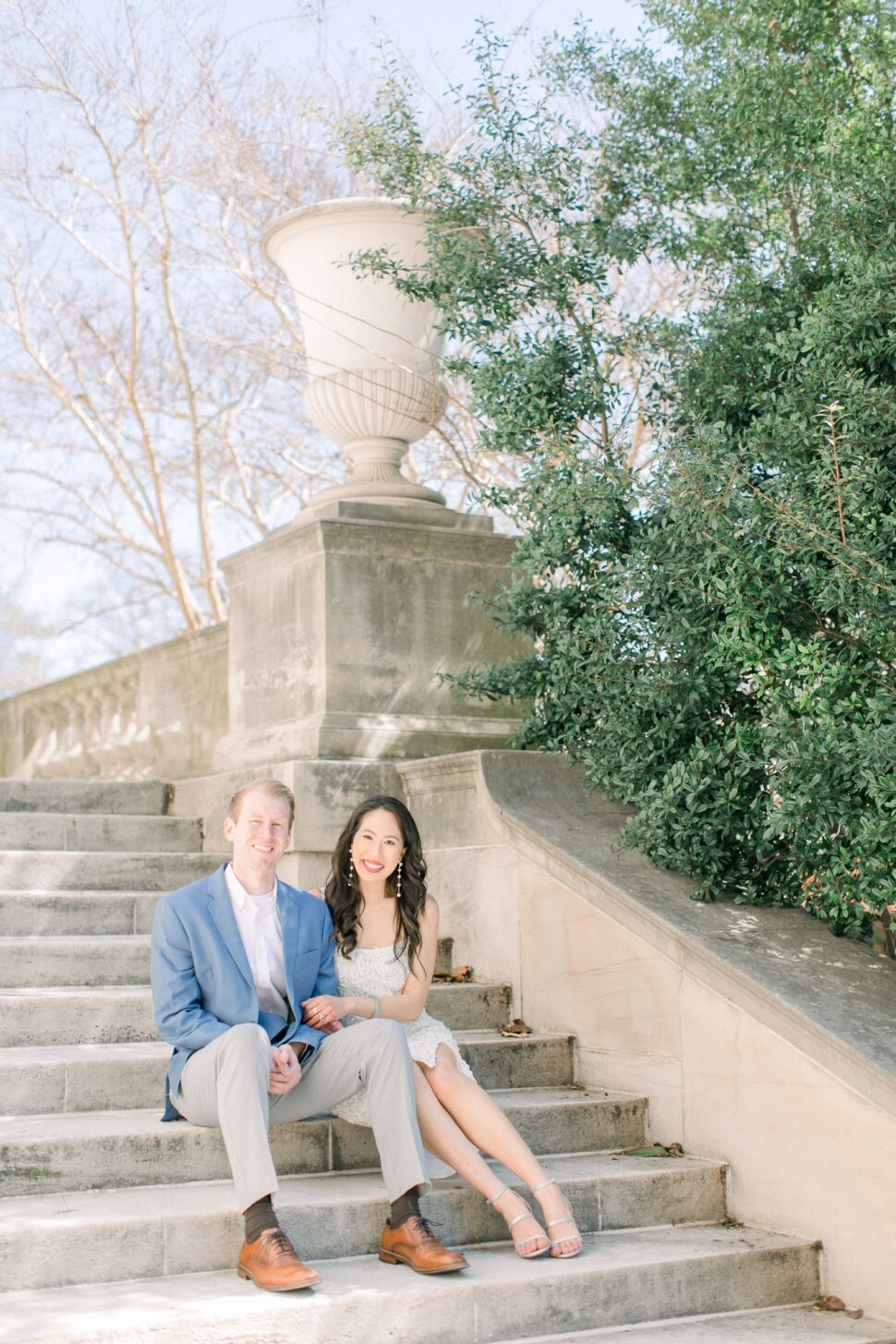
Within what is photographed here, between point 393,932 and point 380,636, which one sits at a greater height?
point 380,636

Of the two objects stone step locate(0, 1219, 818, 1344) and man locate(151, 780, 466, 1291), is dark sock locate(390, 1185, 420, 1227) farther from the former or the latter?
stone step locate(0, 1219, 818, 1344)

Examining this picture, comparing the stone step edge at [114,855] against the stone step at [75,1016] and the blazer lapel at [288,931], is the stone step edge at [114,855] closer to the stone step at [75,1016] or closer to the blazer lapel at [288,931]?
the stone step at [75,1016]

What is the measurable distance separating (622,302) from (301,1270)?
11.0 meters

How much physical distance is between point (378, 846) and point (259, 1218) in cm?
127

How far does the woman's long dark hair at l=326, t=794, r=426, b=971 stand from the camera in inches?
179

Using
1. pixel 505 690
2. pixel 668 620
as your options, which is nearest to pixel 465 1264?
pixel 668 620

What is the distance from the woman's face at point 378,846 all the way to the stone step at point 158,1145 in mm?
761

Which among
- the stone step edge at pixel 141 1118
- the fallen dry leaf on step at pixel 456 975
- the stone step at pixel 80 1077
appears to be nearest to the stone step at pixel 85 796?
the fallen dry leaf on step at pixel 456 975

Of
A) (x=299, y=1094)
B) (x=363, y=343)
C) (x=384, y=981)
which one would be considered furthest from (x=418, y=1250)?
(x=363, y=343)

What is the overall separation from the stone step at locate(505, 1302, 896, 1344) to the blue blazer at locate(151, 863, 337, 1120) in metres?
1.09

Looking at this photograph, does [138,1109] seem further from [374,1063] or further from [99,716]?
[99,716]

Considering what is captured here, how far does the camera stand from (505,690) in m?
6.13

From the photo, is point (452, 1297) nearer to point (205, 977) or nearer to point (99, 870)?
point (205, 977)

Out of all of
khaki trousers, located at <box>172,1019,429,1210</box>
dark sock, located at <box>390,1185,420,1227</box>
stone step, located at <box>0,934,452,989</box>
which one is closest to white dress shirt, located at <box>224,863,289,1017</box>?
khaki trousers, located at <box>172,1019,429,1210</box>
